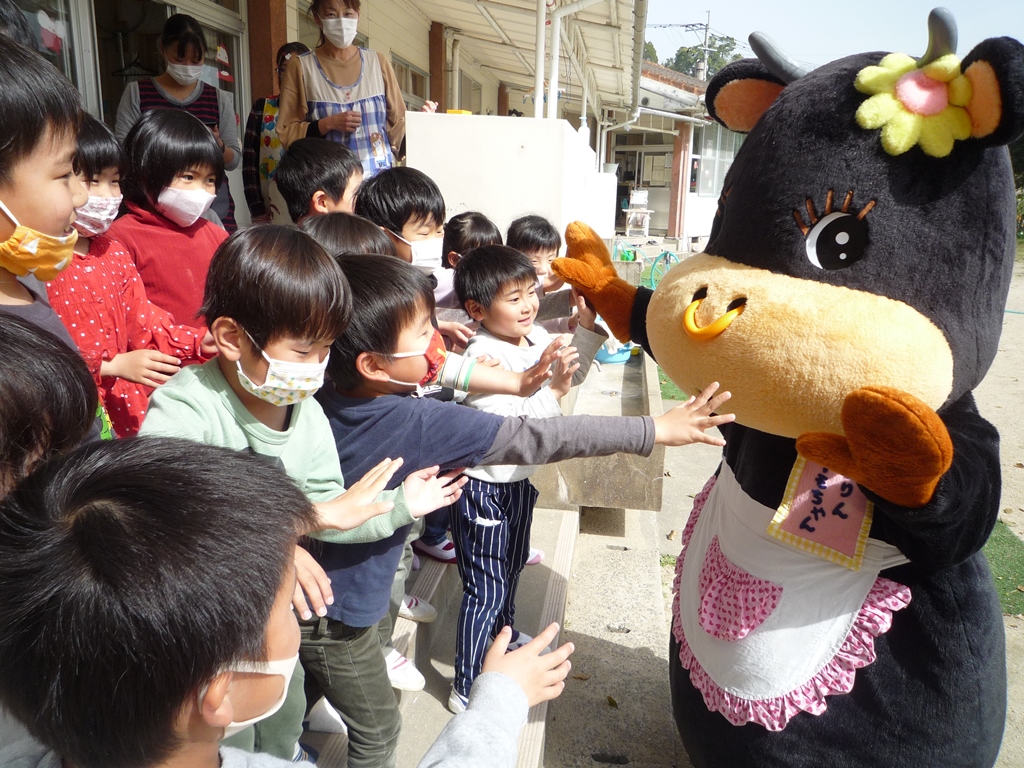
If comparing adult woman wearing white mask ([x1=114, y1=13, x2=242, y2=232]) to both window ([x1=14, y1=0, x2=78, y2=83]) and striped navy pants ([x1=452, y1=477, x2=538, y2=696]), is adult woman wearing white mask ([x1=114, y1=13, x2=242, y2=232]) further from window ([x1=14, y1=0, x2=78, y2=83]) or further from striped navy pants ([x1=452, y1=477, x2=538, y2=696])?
striped navy pants ([x1=452, y1=477, x2=538, y2=696])

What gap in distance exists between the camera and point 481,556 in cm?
233

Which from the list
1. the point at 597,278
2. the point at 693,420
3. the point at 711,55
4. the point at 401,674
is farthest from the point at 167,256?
the point at 711,55

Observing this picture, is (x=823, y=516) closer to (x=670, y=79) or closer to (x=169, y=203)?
(x=169, y=203)

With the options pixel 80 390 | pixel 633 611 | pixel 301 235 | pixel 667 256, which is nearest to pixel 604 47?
pixel 667 256

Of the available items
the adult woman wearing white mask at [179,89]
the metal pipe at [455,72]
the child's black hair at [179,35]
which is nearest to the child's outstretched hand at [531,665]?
the adult woman wearing white mask at [179,89]

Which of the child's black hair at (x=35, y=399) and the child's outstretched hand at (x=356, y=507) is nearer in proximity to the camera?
the child's black hair at (x=35, y=399)

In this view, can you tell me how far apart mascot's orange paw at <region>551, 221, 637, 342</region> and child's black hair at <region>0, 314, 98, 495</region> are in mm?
1296

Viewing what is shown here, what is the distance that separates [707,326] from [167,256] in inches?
73.5

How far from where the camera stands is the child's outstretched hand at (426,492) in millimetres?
1655

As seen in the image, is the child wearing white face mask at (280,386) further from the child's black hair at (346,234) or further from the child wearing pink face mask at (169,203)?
the child wearing pink face mask at (169,203)

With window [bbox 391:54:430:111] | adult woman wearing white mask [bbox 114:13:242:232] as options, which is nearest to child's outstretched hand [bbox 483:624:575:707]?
adult woman wearing white mask [bbox 114:13:242:232]

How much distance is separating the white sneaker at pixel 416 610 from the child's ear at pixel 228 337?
4.03 feet

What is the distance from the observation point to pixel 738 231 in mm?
1628

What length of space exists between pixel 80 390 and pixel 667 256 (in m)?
9.92
